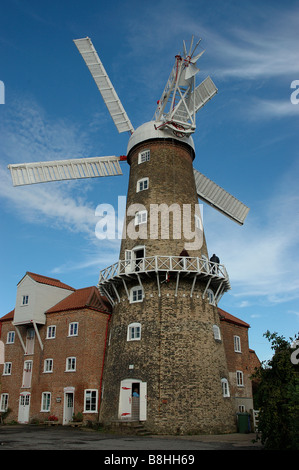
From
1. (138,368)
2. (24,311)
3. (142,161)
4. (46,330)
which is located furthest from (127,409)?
(142,161)

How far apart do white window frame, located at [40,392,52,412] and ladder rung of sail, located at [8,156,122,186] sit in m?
14.4

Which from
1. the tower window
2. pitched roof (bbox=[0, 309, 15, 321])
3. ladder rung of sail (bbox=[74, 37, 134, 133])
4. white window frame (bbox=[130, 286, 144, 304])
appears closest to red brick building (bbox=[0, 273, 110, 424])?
pitched roof (bbox=[0, 309, 15, 321])

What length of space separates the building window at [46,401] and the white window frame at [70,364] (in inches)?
91.0

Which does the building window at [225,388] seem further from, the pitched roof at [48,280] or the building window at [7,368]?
the building window at [7,368]

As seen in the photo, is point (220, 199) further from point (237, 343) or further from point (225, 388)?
point (225, 388)

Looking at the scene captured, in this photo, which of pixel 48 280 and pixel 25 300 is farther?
pixel 48 280

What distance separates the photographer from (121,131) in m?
30.3

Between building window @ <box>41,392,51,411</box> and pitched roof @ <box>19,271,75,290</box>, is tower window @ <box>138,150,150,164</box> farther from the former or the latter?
building window @ <box>41,392,51,411</box>

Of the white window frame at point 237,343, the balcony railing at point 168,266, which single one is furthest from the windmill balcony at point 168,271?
the white window frame at point 237,343

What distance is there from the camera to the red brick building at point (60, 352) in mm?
26530

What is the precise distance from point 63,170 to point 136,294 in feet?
36.7

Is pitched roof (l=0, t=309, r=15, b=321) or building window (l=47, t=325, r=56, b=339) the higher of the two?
pitched roof (l=0, t=309, r=15, b=321)

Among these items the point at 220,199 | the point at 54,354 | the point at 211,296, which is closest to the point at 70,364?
the point at 54,354

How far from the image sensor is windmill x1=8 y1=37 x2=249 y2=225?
88.0 feet
